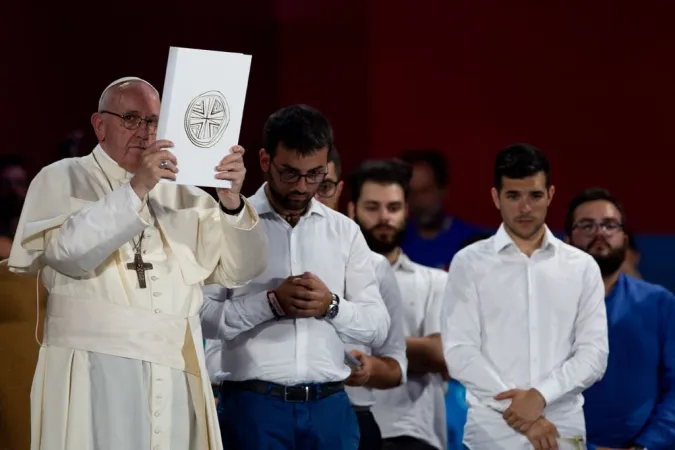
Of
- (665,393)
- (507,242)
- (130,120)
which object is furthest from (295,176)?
(665,393)

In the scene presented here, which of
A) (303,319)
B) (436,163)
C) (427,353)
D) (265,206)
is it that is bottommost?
(427,353)

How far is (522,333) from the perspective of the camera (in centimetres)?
430

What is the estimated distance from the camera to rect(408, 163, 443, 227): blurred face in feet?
22.0

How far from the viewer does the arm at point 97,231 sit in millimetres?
3119

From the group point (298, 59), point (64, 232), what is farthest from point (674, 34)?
point (64, 232)

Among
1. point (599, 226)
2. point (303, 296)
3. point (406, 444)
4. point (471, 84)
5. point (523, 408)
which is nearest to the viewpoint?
point (303, 296)

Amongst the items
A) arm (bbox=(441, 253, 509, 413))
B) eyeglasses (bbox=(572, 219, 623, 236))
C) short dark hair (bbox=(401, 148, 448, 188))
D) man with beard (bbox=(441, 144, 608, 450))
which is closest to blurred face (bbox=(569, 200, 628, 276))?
eyeglasses (bbox=(572, 219, 623, 236))

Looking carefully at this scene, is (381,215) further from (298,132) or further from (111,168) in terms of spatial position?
(111,168)

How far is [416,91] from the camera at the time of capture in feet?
25.0

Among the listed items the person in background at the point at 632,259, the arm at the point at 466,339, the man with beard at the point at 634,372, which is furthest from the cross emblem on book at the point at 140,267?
the person in background at the point at 632,259

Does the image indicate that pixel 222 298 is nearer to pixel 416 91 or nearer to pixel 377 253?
pixel 377 253

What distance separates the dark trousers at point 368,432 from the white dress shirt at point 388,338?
45 mm

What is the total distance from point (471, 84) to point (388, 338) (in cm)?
352

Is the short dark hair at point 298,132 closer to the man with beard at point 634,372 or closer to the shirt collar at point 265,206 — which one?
the shirt collar at point 265,206
